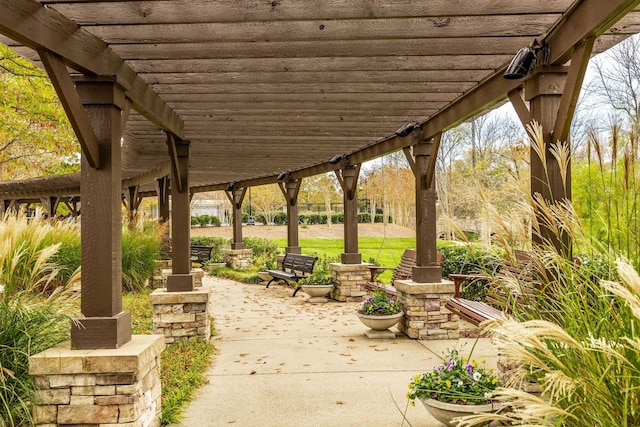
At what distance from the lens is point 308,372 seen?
17.0ft

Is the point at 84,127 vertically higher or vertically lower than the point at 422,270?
higher

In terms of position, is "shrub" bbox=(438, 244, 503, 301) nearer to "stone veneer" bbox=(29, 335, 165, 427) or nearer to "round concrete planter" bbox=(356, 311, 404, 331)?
"round concrete planter" bbox=(356, 311, 404, 331)

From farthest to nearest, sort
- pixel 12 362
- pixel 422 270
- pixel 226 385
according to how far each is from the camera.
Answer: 1. pixel 422 270
2. pixel 226 385
3. pixel 12 362

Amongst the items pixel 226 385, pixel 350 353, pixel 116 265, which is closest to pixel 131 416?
pixel 116 265

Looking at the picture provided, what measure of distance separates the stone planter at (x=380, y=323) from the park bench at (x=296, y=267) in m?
3.80

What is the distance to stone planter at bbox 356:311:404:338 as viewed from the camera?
6.47m

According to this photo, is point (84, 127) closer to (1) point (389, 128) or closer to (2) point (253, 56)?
(2) point (253, 56)

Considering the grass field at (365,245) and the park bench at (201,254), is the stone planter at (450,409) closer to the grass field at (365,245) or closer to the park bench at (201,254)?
the park bench at (201,254)

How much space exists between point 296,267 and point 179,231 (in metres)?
5.14

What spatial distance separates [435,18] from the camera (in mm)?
3480

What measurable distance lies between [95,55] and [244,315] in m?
5.64

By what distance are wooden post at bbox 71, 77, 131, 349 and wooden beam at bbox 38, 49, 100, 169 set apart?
0.34 feet

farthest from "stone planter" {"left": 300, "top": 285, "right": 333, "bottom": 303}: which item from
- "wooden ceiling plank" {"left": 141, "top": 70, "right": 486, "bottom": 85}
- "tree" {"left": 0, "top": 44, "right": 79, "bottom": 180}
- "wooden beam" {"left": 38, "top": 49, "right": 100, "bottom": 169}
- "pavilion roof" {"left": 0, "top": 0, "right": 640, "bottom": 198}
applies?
"wooden beam" {"left": 38, "top": 49, "right": 100, "bottom": 169}

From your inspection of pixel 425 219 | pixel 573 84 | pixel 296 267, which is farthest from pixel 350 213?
pixel 573 84
